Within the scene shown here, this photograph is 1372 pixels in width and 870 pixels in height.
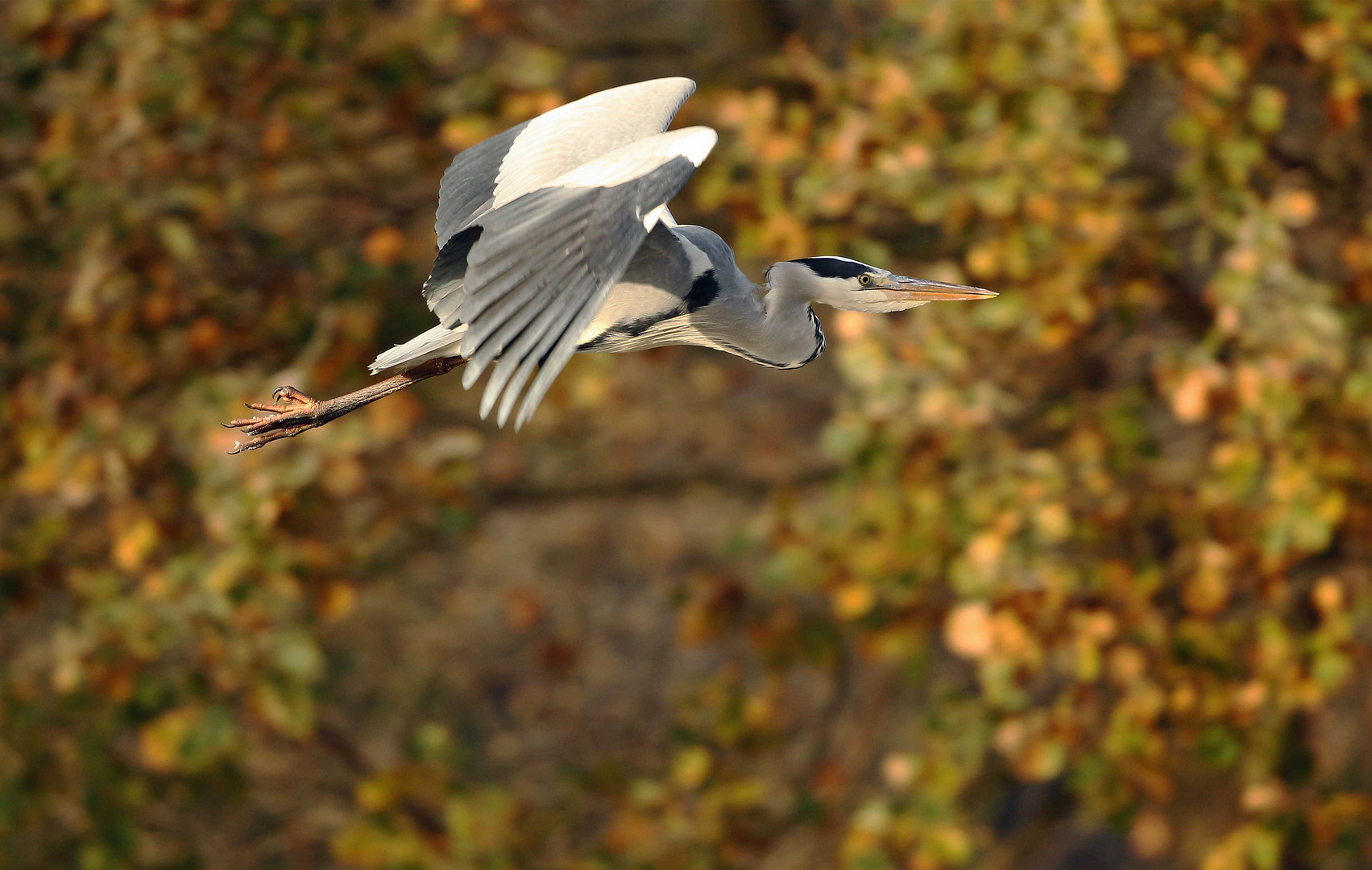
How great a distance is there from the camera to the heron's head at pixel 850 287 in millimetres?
1105

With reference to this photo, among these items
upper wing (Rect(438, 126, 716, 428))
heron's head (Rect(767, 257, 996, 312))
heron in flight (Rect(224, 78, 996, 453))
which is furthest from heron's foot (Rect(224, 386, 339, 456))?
heron's head (Rect(767, 257, 996, 312))

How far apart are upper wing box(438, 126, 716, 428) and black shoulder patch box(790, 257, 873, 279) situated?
158 mm

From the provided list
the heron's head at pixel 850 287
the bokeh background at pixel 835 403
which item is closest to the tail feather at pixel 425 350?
the heron's head at pixel 850 287

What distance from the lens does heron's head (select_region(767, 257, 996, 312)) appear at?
1.11m

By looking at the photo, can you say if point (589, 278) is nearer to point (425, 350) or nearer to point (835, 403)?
point (425, 350)

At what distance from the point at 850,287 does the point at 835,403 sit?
2.06m

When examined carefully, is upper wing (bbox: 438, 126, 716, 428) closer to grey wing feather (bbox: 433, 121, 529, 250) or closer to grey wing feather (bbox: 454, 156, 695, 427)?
grey wing feather (bbox: 454, 156, 695, 427)

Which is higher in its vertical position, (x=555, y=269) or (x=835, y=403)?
(x=555, y=269)

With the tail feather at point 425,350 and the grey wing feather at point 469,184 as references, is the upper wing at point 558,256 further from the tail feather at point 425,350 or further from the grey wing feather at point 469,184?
the grey wing feather at point 469,184

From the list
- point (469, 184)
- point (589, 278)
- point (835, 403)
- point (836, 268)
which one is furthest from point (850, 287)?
point (835, 403)

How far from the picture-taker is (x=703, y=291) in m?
1.08

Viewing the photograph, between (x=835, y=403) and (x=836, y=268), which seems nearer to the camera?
(x=836, y=268)

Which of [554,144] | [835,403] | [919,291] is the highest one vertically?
[554,144]

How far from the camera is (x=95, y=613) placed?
2.83 m
